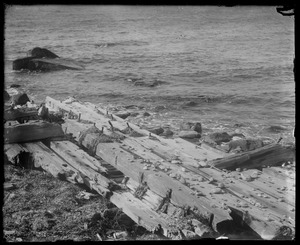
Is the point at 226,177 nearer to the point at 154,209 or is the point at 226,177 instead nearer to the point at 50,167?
the point at 154,209

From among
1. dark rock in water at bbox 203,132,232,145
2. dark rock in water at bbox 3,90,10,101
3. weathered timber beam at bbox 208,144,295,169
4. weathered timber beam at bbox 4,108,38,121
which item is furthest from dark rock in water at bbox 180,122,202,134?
dark rock in water at bbox 3,90,10,101

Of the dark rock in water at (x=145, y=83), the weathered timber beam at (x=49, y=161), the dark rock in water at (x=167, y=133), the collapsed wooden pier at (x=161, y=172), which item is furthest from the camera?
the dark rock in water at (x=145, y=83)

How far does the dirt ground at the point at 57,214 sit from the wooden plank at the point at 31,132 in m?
0.39

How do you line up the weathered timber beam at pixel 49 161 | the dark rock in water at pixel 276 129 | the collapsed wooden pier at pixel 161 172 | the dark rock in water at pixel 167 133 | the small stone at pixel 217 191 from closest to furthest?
the collapsed wooden pier at pixel 161 172 → the small stone at pixel 217 191 → the weathered timber beam at pixel 49 161 → the dark rock in water at pixel 276 129 → the dark rock in water at pixel 167 133

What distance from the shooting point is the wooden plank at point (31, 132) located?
15.8 ft

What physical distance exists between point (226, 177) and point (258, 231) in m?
0.68

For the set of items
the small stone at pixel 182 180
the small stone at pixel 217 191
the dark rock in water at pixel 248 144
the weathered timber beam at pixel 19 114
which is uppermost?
the weathered timber beam at pixel 19 114

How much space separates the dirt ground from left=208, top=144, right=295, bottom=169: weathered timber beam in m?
1.15

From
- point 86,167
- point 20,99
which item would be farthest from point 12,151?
point 86,167

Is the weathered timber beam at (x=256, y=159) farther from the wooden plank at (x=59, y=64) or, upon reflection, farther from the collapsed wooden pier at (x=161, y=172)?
the wooden plank at (x=59, y=64)

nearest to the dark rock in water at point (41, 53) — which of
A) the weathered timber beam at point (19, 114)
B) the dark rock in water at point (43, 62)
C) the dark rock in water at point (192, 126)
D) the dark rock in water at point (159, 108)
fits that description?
the dark rock in water at point (43, 62)

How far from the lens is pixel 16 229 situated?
443cm
